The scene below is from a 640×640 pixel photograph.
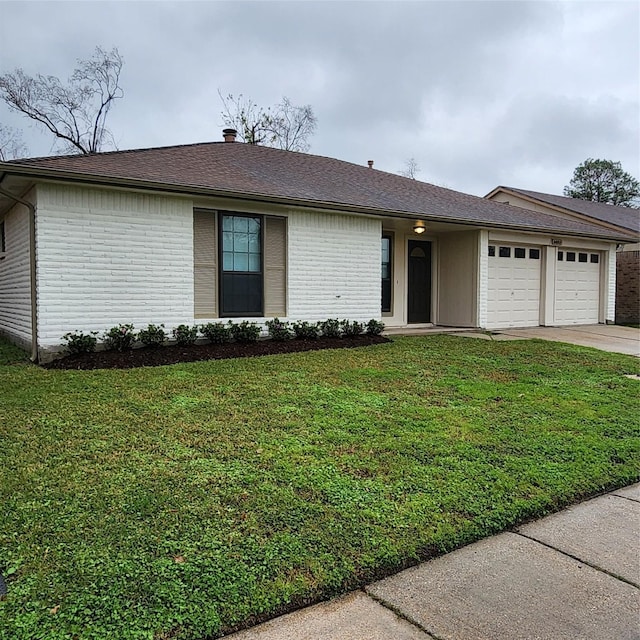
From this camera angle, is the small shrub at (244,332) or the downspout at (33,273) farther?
the small shrub at (244,332)

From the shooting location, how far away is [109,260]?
8.34 m

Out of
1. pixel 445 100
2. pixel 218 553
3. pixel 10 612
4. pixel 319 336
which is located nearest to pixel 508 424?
pixel 218 553

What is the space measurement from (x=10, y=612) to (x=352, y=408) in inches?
138

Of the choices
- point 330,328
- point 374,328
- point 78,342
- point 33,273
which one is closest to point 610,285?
point 374,328

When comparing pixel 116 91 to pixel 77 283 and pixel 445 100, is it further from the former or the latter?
pixel 77 283

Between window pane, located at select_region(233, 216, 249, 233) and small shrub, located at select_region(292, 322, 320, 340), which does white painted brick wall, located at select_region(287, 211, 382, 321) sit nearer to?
small shrub, located at select_region(292, 322, 320, 340)

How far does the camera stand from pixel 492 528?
298 centimetres

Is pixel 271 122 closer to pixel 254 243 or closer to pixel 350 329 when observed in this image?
pixel 254 243

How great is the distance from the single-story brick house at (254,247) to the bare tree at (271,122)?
14772mm

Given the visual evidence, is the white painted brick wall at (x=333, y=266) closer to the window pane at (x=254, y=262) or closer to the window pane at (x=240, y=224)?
the window pane at (x=254, y=262)

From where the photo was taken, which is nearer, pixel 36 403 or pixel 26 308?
pixel 36 403

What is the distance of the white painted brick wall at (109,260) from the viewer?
789 cm

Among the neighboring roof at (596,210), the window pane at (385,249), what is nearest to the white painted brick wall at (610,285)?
the neighboring roof at (596,210)

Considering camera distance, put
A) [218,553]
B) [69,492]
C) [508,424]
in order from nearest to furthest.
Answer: [218,553]
[69,492]
[508,424]
